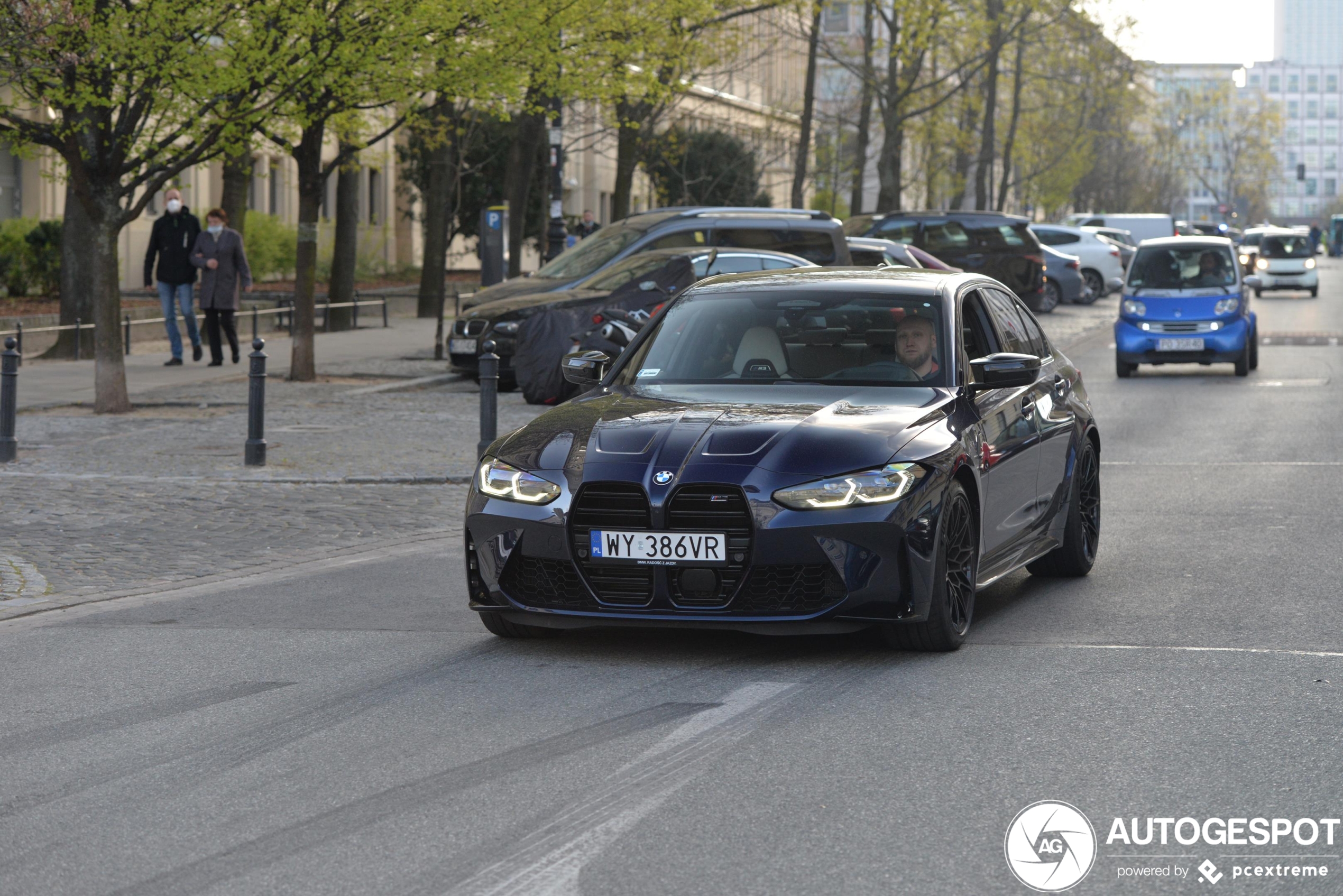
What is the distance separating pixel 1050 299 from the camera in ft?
141

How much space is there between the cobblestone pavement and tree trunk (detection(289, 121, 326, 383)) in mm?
894

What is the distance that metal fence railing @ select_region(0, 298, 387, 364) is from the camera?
24250mm

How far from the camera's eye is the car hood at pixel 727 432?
7.10 meters

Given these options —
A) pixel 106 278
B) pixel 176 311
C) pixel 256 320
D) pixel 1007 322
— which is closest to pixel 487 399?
pixel 106 278

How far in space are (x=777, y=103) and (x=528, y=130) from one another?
57.5 ft

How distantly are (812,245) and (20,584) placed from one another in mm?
15586

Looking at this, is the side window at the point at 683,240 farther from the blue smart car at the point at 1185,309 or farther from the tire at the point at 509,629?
the tire at the point at 509,629

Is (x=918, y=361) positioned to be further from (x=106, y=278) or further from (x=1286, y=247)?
(x=1286, y=247)

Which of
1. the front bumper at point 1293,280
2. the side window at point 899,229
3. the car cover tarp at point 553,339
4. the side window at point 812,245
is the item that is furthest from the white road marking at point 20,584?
the front bumper at point 1293,280

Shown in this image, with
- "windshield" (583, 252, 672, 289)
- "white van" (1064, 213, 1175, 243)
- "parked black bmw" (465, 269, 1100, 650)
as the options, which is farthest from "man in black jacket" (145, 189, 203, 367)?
"white van" (1064, 213, 1175, 243)

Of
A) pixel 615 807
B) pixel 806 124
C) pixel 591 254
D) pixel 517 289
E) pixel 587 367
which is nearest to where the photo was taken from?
pixel 615 807

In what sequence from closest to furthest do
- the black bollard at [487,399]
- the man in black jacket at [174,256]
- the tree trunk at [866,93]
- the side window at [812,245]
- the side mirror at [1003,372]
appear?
the side mirror at [1003,372], the black bollard at [487,399], the man in black jacket at [174,256], the side window at [812,245], the tree trunk at [866,93]

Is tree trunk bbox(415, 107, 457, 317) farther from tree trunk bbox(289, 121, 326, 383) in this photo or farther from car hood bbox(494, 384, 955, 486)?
car hood bbox(494, 384, 955, 486)

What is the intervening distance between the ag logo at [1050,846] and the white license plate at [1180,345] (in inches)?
771
